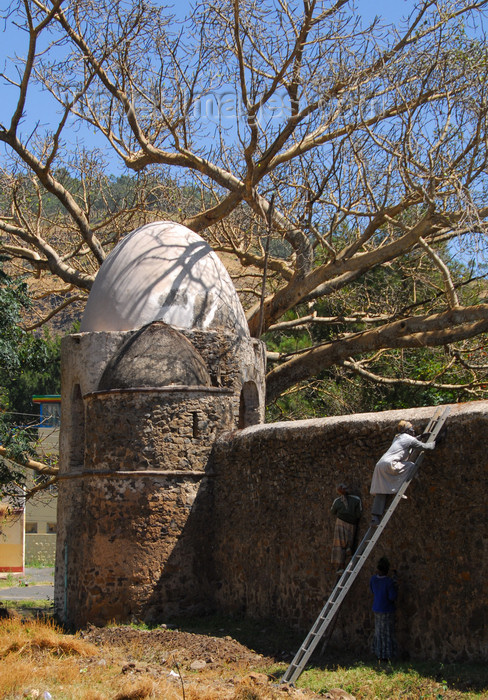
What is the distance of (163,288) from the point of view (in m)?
13.1

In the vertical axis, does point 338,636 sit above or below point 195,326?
below

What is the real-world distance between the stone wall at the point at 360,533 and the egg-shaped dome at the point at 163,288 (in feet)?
6.46

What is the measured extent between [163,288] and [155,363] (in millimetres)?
1424

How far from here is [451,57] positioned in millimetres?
13906

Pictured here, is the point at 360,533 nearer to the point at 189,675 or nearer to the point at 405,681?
the point at 405,681

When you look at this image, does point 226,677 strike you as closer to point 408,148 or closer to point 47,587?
point 408,148

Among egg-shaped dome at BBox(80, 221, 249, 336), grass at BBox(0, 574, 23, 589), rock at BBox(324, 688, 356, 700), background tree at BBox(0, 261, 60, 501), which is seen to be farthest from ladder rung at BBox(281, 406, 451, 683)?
grass at BBox(0, 574, 23, 589)

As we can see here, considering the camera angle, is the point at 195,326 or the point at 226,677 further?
the point at 195,326

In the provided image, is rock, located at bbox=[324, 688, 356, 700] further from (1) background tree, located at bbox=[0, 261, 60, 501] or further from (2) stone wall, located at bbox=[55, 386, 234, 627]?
(1) background tree, located at bbox=[0, 261, 60, 501]

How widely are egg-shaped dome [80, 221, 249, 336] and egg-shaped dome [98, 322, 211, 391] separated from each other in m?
0.45

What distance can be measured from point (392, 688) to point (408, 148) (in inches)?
313

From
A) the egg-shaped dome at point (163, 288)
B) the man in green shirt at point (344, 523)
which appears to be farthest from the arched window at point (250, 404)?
the man in green shirt at point (344, 523)

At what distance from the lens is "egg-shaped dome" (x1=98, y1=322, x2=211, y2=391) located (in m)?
12.1

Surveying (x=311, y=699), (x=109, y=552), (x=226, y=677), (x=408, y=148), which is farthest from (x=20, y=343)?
(x=311, y=699)
